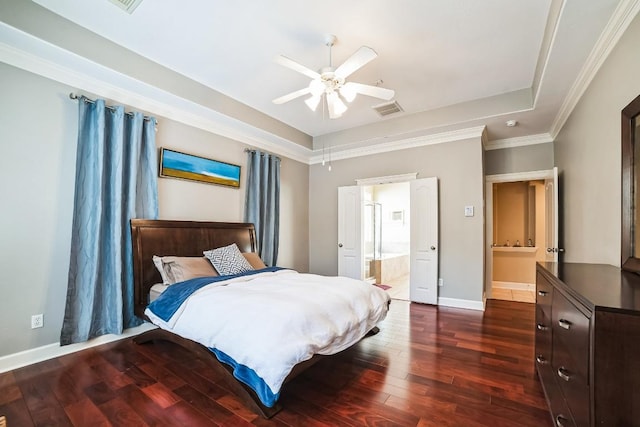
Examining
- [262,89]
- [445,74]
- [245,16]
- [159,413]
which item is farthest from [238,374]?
[445,74]

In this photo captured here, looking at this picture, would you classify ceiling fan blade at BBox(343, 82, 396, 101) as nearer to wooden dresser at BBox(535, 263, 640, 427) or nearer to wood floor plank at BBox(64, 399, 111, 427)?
wooden dresser at BBox(535, 263, 640, 427)

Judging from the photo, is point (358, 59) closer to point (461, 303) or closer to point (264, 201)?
point (264, 201)

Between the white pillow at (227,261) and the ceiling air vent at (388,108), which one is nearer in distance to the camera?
the white pillow at (227,261)

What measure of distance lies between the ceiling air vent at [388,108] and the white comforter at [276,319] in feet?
8.51

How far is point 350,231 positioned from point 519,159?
3.02 metres

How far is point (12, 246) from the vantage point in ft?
7.82

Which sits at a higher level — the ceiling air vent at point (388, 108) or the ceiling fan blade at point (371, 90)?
the ceiling air vent at point (388, 108)

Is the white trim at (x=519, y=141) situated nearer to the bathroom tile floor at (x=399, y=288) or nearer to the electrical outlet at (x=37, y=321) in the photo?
the bathroom tile floor at (x=399, y=288)

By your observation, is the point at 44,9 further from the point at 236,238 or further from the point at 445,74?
the point at 445,74

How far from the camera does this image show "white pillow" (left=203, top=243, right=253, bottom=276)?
337cm

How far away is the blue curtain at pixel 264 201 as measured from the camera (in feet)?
14.9

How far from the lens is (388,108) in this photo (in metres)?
4.14

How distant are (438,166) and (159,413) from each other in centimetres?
448

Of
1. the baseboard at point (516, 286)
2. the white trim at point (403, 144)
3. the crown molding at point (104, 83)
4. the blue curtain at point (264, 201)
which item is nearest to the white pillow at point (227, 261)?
the blue curtain at point (264, 201)
